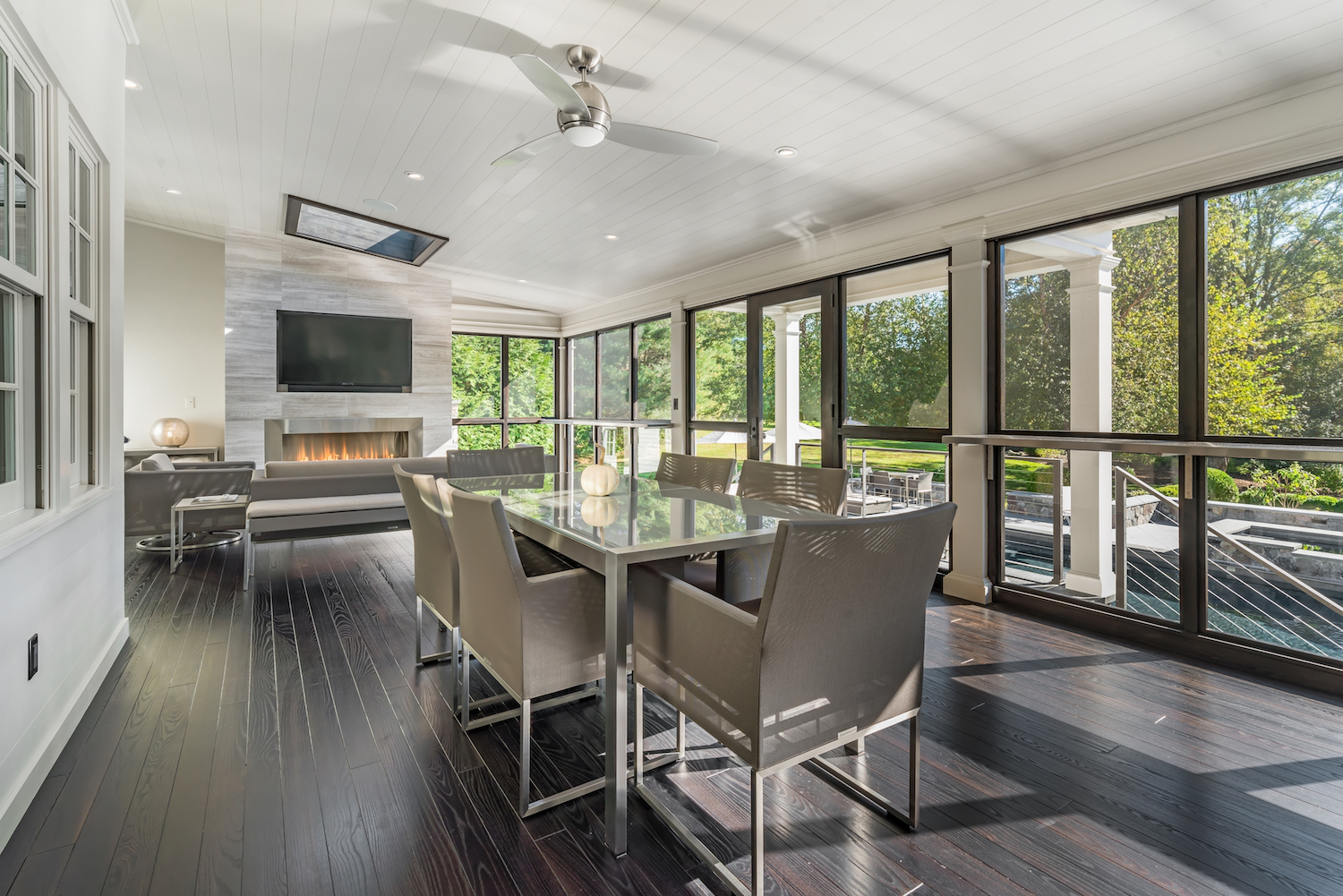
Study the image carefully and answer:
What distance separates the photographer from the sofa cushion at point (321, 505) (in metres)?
4.14

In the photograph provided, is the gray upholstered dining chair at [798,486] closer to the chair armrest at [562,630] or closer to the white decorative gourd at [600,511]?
the white decorative gourd at [600,511]

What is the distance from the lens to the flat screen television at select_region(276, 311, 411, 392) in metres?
6.71

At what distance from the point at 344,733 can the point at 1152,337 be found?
3685mm

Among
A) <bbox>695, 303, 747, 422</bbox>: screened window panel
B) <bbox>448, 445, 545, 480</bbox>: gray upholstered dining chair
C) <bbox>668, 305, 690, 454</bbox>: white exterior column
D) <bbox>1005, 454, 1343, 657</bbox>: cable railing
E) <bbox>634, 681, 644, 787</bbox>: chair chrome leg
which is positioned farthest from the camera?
<bbox>668, 305, 690, 454</bbox>: white exterior column

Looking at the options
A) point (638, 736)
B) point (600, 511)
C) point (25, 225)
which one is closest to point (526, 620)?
point (638, 736)

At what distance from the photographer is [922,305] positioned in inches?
160

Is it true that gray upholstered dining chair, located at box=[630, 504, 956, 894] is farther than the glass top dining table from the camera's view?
No

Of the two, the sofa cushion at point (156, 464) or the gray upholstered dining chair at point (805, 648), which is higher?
the sofa cushion at point (156, 464)

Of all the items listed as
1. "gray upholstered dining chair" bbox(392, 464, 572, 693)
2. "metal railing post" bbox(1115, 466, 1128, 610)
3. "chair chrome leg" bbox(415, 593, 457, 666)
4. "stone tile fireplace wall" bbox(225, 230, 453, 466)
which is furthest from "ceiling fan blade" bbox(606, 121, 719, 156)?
"stone tile fireplace wall" bbox(225, 230, 453, 466)

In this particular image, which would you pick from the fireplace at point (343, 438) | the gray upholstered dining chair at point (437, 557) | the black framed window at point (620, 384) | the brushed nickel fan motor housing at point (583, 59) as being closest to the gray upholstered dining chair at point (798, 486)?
the gray upholstered dining chair at point (437, 557)

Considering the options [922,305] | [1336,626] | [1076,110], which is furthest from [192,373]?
[1336,626]

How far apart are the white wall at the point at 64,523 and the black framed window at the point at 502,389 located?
17.6 feet

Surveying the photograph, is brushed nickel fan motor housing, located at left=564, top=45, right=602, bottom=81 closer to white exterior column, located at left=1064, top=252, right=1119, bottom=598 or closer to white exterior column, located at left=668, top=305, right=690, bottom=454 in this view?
white exterior column, located at left=1064, top=252, right=1119, bottom=598

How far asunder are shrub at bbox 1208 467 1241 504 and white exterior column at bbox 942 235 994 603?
98 cm
